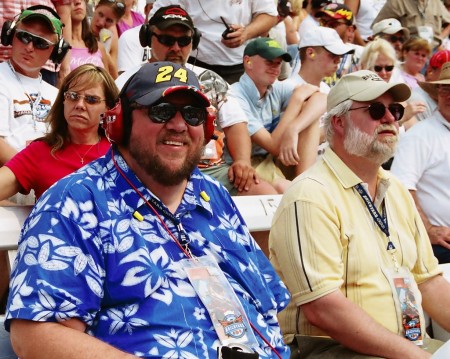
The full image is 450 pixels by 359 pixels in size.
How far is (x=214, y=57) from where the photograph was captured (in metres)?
6.26

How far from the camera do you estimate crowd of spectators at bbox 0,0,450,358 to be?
2.44m

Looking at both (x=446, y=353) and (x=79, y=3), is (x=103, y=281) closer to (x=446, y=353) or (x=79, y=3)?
(x=446, y=353)

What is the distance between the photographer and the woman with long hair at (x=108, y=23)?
753 cm

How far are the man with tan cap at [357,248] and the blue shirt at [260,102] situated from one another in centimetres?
177

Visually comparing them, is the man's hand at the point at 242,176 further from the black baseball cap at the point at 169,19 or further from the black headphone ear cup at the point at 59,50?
the black headphone ear cup at the point at 59,50

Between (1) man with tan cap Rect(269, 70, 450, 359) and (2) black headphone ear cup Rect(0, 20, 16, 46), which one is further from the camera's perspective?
(2) black headphone ear cup Rect(0, 20, 16, 46)

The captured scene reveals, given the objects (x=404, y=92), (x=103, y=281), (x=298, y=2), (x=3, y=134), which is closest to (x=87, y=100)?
(x=3, y=134)

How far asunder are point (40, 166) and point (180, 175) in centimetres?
133

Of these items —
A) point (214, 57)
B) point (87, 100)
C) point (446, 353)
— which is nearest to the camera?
point (446, 353)

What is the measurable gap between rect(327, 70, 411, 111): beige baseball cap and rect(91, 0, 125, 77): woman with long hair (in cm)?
411

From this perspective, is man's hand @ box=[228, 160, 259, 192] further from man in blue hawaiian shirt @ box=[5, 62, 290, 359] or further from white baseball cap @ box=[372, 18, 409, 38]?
white baseball cap @ box=[372, 18, 409, 38]

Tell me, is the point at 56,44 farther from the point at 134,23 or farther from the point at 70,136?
the point at 134,23

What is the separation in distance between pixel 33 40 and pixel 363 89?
7.19 feet

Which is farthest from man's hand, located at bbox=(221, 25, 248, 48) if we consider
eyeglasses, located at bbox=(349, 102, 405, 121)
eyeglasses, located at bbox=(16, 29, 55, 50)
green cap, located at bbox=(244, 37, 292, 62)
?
eyeglasses, located at bbox=(349, 102, 405, 121)
